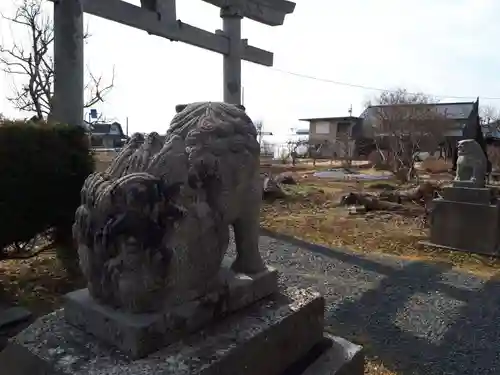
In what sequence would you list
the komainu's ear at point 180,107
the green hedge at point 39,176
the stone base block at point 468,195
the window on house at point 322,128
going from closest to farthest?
the komainu's ear at point 180,107, the green hedge at point 39,176, the stone base block at point 468,195, the window on house at point 322,128

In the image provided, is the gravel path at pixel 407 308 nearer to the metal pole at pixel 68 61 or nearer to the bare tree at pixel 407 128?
the metal pole at pixel 68 61

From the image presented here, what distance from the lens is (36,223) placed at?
Answer: 11.5ft

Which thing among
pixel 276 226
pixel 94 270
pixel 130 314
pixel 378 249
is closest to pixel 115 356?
pixel 130 314

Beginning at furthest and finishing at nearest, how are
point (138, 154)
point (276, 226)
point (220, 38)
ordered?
point (276, 226), point (220, 38), point (138, 154)

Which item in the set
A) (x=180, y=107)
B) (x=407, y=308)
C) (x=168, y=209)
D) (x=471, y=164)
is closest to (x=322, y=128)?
(x=471, y=164)

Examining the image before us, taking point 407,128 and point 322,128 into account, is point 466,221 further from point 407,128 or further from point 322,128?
point 322,128

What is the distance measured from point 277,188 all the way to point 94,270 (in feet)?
30.3

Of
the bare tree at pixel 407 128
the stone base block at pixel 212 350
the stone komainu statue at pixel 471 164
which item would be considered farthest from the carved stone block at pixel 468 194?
the bare tree at pixel 407 128

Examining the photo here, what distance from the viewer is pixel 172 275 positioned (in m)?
1.52

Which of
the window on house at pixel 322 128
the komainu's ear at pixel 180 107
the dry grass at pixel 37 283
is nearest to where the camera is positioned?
the komainu's ear at pixel 180 107

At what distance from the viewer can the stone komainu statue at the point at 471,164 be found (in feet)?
21.0

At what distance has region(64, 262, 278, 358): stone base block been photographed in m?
1.45

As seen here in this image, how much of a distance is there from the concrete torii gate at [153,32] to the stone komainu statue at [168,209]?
107 inches

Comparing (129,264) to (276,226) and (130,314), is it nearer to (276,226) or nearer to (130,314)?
(130,314)
